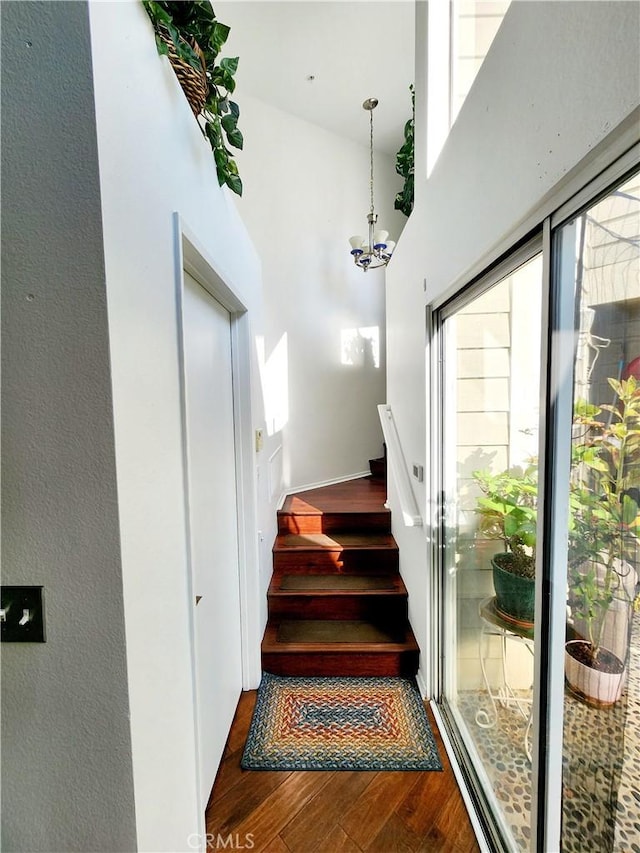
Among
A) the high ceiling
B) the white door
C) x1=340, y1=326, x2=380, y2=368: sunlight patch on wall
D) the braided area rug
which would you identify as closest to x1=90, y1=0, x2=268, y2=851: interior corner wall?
the white door

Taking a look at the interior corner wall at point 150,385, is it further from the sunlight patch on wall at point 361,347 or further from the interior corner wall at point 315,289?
the sunlight patch on wall at point 361,347

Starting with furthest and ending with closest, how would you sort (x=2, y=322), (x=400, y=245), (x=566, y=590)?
(x=400, y=245) → (x=566, y=590) → (x=2, y=322)

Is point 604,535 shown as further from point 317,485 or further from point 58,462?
point 317,485

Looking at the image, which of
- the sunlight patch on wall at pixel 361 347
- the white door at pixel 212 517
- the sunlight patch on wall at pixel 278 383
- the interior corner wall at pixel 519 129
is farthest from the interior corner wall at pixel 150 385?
the sunlight patch on wall at pixel 361 347

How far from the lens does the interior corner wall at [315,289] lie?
3.26 metres

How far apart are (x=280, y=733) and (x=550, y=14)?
8.60ft

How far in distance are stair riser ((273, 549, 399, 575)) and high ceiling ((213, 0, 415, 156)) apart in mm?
3685

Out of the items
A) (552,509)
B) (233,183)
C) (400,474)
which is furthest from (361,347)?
(552,509)

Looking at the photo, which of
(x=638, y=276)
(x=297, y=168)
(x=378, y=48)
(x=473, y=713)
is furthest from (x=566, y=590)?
(x=297, y=168)

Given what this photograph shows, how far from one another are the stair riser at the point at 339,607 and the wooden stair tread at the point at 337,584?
0.14ft

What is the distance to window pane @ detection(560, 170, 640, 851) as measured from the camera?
73 cm

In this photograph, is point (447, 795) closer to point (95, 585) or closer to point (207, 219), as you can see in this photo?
point (95, 585)

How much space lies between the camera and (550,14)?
2.52ft

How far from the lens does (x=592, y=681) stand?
84cm
